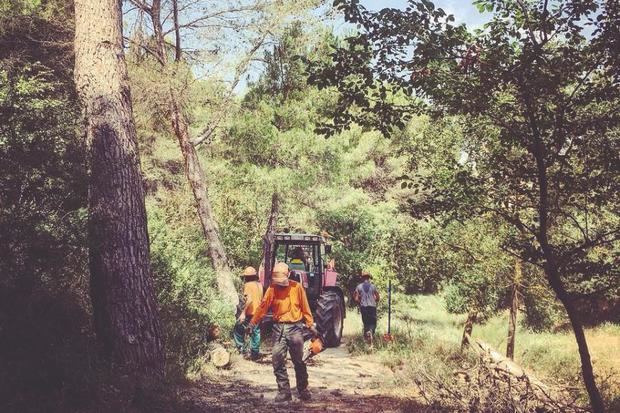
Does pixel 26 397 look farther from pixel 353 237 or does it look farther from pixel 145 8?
pixel 353 237

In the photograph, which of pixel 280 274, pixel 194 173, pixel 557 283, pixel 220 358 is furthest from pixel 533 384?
pixel 194 173

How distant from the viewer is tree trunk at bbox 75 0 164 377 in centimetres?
554

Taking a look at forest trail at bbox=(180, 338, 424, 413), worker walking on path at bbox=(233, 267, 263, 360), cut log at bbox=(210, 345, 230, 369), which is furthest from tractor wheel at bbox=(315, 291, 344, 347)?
cut log at bbox=(210, 345, 230, 369)

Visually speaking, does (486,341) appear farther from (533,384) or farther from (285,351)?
(285,351)

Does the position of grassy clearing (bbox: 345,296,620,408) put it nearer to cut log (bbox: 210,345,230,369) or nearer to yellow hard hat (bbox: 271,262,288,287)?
yellow hard hat (bbox: 271,262,288,287)

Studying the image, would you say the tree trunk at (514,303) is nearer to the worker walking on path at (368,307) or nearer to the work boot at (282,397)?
the worker walking on path at (368,307)

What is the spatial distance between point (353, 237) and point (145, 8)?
13.5m

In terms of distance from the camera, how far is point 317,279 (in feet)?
37.6

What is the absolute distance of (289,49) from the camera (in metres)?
16.8

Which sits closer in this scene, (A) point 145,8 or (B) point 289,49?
(A) point 145,8

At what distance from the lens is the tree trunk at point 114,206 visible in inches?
218

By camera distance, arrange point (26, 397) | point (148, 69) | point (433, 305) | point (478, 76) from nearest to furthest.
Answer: point (26, 397) → point (478, 76) → point (148, 69) → point (433, 305)

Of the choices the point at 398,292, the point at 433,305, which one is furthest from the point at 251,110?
the point at 433,305

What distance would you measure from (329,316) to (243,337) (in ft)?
7.08
